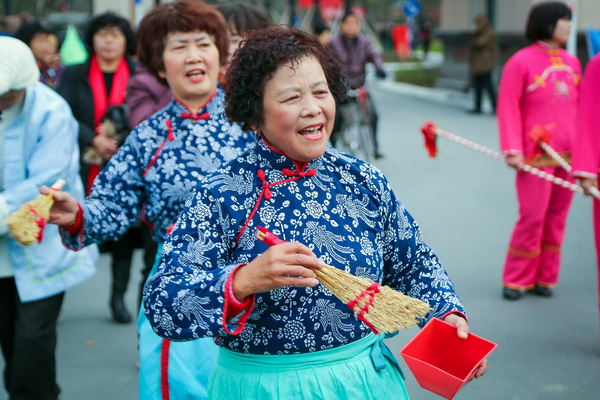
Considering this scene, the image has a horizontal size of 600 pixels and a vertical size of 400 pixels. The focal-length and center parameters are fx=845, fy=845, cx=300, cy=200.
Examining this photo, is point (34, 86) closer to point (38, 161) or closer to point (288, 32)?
point (38, 161)

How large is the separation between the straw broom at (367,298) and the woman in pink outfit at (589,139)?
3039 millimetres

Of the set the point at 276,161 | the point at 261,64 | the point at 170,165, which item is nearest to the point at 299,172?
the point at 276,161

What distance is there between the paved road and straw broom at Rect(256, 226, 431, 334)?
2.59 metres

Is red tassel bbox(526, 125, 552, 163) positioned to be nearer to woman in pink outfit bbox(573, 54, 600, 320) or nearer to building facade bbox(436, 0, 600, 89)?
woman in pink outfit bbox(573, 54, 600, 320)

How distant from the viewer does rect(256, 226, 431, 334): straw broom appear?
6.98ft

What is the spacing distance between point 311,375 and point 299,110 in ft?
2.42

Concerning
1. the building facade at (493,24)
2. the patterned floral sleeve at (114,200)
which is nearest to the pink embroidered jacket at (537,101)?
the patterned floral sleeve at (114,200)

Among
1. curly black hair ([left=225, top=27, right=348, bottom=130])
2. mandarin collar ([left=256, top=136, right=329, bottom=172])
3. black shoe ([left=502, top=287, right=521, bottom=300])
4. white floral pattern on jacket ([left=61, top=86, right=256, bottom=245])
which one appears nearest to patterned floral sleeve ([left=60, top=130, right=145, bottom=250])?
white floral pattern on jacket ([left=61, top=86, right=256, bottom=245])

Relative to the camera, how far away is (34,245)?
13.1 feet

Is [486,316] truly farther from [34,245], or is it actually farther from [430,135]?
[34,245]

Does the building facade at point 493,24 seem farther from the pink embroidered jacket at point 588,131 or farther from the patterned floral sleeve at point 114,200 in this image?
the patterned floral sleeve at point 114,200

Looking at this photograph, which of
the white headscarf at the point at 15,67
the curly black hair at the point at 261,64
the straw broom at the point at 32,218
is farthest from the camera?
the white headscarf at the point at 15,67

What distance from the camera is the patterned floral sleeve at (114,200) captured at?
3096mm

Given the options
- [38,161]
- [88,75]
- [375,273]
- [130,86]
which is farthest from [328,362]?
[88,75]
